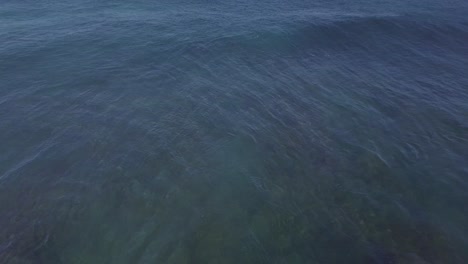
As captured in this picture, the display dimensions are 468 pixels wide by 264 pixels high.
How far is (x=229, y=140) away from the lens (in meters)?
42.8

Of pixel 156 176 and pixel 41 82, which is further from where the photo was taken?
pixel 41 82

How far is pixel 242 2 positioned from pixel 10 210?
71374 mm

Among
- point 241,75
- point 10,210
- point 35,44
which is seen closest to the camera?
point 10,210

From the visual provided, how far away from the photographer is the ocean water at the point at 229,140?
1190 inches

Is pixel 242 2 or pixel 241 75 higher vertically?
pixel 242 2

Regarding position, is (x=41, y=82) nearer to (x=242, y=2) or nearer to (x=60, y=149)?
(x=60, y=149)

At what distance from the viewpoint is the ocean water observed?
30.2 m

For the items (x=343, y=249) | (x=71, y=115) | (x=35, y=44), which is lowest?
(x=343, y=249)

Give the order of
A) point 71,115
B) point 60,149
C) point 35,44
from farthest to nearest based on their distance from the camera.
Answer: point 35,44
point 71,115
point 60,149

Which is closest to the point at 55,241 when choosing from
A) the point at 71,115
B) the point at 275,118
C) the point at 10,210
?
the point at 10,210

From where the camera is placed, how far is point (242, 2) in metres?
85.9

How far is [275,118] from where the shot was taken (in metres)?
46.9

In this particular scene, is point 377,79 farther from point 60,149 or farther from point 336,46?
point 60,149

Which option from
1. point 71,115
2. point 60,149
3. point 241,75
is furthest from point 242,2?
point 60,149
